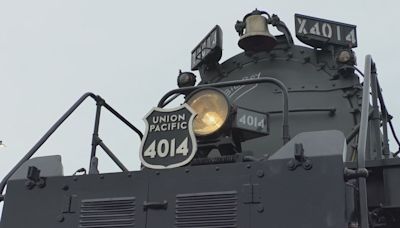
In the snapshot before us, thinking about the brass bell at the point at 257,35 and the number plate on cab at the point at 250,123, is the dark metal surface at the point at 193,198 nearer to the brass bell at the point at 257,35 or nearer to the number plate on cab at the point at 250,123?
the number plate on cab at the point at 250,123

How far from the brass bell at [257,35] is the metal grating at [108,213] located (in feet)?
10.8

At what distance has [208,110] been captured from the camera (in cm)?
408

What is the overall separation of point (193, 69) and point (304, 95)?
72.0 inches

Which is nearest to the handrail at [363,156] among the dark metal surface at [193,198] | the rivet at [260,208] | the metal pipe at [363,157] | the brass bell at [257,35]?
the metal pipe at [363,157]

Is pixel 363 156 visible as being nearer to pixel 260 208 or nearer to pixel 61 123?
pixel 260 208

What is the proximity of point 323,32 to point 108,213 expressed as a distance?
3.77 m

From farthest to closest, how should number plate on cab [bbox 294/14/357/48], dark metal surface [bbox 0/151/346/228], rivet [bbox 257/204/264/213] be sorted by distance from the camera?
number plate on cab [bbox 294/14/357/48], rivet [bbox 257/204/264/213], dark metal surface [bbox 0/151/346/228]

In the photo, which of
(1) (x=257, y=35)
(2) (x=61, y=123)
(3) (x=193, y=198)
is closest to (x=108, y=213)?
(3) (x=193, y=198)

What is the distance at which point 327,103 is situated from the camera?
586 cm

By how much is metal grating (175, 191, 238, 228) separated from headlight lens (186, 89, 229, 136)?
610mm

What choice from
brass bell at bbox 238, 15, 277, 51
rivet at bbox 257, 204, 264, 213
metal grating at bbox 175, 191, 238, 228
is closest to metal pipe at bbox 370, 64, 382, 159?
rivet at bbox 257, 204, 264, 213

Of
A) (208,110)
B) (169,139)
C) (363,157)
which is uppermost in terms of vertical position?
(208,110)

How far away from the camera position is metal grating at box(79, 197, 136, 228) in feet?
12.3

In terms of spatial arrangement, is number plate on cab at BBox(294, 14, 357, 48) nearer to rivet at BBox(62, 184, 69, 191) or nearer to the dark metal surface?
the dark metal surface
